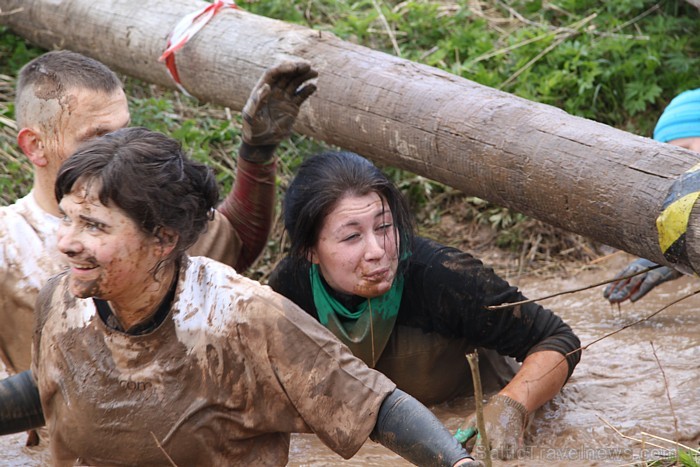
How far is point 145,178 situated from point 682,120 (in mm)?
2920

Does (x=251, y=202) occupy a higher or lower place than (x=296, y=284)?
higher

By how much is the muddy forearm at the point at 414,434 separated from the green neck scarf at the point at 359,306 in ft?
3.56

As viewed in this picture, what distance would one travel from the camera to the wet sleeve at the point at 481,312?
375cm

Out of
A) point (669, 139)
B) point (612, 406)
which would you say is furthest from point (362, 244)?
point (669, 139)

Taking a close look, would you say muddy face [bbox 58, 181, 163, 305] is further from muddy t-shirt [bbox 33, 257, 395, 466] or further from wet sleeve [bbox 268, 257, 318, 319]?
wet sleeve [bbox 268, 257, 318, 319]

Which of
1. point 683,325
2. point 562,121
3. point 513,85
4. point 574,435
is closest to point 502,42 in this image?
point 513,85

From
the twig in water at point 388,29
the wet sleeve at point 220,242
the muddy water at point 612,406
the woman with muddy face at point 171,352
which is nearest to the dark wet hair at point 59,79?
the wet sleeve at point 220,242

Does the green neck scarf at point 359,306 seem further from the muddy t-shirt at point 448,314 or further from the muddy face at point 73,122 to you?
the muddy face at point 73,122

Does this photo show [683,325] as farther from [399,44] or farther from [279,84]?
[399,44]

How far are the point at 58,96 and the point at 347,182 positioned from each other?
109 cm

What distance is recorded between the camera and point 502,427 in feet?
11.7

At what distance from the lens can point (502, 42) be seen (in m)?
6.39

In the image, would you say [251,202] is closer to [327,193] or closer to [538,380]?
[327,193]

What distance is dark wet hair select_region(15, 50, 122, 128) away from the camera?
373 centimetres
